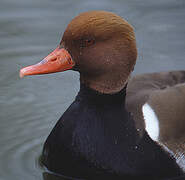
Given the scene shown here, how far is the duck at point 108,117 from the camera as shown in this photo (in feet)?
11.0

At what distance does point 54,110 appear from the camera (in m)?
4.66

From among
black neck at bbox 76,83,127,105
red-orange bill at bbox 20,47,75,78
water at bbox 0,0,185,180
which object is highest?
red-orange bill at bbox 20,47,75,78

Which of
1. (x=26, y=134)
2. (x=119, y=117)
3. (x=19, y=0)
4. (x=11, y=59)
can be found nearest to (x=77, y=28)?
(x=119, y=117)

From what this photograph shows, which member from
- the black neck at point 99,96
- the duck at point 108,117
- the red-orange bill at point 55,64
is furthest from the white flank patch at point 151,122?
the red-orange bill at point 55,64

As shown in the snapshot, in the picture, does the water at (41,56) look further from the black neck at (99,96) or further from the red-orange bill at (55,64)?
the red-orange bill at (55,64)

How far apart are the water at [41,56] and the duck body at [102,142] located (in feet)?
1.05

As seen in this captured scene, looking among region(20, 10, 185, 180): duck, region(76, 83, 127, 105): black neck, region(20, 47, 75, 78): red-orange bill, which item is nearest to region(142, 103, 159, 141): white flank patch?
region(20, 10, 185, 180): duck

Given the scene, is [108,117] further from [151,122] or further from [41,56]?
[41,56]

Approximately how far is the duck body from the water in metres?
0.32

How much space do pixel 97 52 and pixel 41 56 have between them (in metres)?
2.23

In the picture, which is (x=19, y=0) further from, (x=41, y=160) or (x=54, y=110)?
(x=41, y=160)

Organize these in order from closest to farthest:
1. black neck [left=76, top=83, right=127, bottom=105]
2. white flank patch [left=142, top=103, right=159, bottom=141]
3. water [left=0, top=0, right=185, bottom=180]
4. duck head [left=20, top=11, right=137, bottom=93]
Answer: duck head [left=20, top=11, right=137, bottom=93]
black neck [left=76, top=83, right=127, bottom=105]
white flank patch [left=142, top=103, right=159, bottom=141]
water [left=0, top=0, right=185, bottom=180]

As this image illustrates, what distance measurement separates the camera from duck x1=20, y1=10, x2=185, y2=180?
335 centimetres

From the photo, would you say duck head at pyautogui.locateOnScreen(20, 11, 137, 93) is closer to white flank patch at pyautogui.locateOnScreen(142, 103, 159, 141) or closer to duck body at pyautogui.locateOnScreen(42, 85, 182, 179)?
duck body at pyautogui.locateOnScreen(42, 85, 182, 179)
